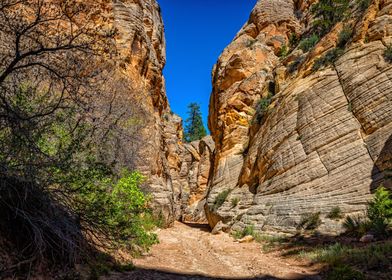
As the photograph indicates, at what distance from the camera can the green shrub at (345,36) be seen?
612 inches

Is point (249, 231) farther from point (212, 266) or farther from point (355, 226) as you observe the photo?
point (212, 266)

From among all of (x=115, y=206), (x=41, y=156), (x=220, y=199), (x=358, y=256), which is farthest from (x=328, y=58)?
(x=41, y=156)

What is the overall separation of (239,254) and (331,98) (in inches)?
348

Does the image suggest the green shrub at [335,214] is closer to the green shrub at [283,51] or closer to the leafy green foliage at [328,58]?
the leafy green foliage at [328,58]

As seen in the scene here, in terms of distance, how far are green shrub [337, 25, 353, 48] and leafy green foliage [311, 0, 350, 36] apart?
2.69 meters

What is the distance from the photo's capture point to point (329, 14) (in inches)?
894

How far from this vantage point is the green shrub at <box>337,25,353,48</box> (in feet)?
51.0

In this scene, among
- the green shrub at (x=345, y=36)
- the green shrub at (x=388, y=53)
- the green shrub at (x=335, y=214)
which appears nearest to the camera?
the green shrub at (x=335, y=214)

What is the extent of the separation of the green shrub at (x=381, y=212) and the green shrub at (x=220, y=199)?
11726mm

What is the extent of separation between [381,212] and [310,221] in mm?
2906

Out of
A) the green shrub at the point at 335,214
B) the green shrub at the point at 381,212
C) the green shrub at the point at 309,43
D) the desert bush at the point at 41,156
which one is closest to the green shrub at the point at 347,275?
the green shrub at the point at 381,212

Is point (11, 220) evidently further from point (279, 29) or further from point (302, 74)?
point (279, 29)

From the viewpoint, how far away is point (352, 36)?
1514 centimetres

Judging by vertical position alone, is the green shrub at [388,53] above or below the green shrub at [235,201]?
above
